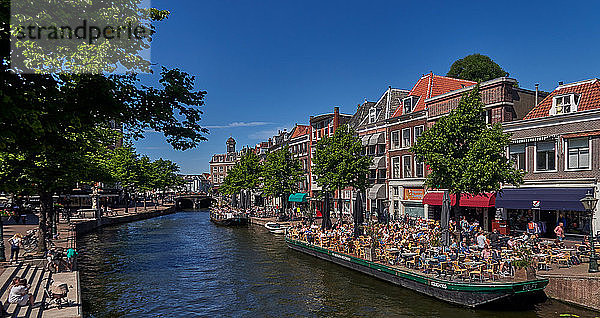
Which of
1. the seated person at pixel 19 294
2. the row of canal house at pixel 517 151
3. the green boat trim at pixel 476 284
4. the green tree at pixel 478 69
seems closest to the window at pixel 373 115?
the row of canal house at pixel 517 151

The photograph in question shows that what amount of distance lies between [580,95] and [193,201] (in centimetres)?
10641

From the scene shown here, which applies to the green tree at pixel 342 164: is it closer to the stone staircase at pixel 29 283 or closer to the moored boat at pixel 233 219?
the moored boat at pixel 233 219

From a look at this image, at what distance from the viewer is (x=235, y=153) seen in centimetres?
17150

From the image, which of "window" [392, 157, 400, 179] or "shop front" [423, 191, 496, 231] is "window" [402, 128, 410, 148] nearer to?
"window" [392, 157, 400, 179]

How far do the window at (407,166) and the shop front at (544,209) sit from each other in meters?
11.6

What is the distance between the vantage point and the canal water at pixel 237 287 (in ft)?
67.3

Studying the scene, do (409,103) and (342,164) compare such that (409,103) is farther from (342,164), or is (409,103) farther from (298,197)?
(298,197)

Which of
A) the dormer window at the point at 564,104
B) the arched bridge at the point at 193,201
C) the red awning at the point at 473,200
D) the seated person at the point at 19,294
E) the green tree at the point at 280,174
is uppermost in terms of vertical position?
the dormer window at the point at 564,104

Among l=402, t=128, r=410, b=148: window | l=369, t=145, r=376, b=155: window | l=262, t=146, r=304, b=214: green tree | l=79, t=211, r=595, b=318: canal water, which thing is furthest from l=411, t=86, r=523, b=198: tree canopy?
l=262, t=146, r=304, b=214: green tree

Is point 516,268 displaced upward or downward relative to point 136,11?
downward

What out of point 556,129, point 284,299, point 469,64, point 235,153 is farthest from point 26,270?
point 235,153

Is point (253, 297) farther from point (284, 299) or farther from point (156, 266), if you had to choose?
point (156, 266)

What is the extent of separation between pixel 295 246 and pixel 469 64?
43501 millimetres

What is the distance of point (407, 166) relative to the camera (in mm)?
44781
